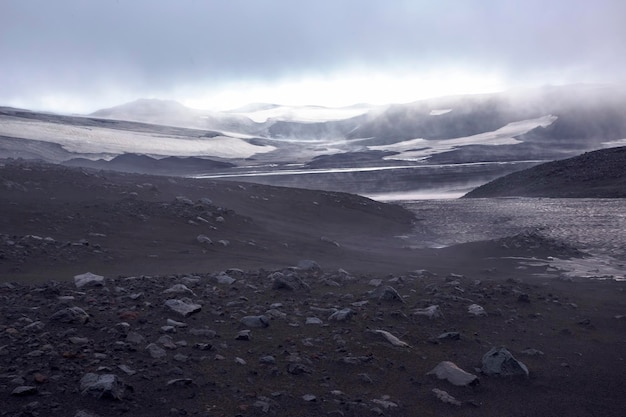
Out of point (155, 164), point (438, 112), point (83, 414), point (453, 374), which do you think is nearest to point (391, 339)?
point (453, 374)

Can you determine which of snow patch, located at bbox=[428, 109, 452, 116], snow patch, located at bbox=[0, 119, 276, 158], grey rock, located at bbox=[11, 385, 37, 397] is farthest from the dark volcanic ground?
snow patch, located at bbox=[428, 109, 452, 116]

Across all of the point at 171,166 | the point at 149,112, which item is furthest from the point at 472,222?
the point at 149,112

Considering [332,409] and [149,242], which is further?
[149,242]

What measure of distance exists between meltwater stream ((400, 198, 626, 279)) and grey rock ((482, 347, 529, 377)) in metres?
6.31

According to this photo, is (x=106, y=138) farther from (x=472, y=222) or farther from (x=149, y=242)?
(x=149, y=242)

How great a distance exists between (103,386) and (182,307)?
2098 mm

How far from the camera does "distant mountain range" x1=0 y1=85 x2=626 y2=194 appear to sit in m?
52.8

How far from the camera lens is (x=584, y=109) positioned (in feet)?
350

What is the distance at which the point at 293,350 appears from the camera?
6.33m

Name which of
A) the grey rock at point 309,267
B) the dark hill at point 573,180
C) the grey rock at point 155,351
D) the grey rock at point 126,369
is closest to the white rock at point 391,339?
the grey rock at point 155,351

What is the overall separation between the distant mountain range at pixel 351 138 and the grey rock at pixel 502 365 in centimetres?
3331

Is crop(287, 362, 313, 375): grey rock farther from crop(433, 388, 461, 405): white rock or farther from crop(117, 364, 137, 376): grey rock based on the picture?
crop(117, 364, 137, 376): grey rock

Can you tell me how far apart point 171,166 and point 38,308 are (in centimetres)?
5767

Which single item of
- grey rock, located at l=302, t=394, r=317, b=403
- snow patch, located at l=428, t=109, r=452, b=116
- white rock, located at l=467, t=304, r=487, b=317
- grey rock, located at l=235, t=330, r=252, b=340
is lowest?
white rock, located at l=467, t=304, r=487, b=317
